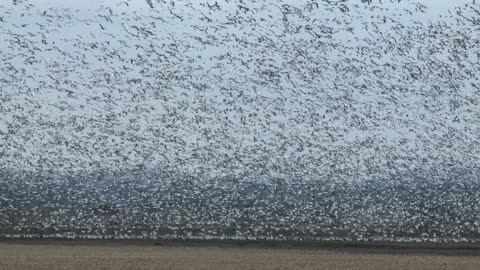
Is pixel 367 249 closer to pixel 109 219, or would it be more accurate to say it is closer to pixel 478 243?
pixel 478 243

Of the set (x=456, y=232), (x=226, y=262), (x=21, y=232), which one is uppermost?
(x=226, y=262)

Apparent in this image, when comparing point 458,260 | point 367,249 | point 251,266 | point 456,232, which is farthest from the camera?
point 456,232

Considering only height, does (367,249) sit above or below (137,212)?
above

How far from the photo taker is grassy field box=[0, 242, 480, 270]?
2352 centimetres

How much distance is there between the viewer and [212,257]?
2688 centimetres

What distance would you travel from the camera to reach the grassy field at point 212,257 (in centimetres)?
2352

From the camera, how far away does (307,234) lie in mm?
34906

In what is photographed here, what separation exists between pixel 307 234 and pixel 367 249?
351cm

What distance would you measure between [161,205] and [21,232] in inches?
230

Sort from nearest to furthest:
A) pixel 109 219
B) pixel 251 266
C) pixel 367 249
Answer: pixel 251 266 < pixel 367 249 < pixel 109 219

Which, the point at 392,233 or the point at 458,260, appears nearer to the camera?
the point at 458,260

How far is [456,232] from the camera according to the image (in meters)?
34.3

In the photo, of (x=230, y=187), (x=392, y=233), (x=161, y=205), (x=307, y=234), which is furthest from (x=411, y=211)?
(x=161, y=205)

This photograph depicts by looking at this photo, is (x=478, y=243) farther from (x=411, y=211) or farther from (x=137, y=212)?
(x=137, y=212)
